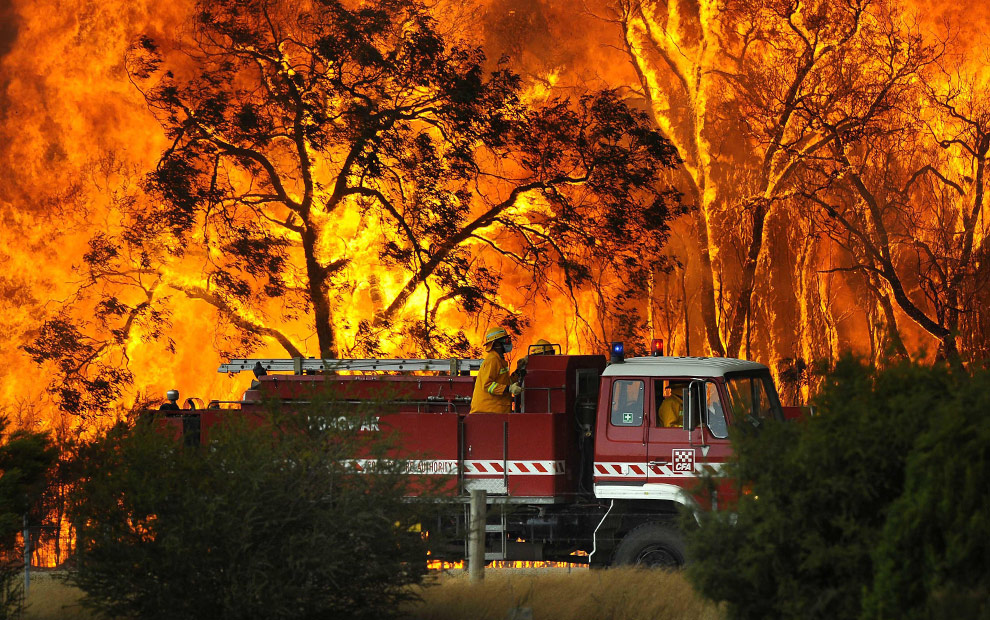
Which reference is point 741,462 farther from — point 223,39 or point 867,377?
point 223,39

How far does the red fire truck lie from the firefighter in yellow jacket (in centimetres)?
29

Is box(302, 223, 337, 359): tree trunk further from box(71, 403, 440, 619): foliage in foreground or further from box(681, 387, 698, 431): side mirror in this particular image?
box(71, 403, 440, 619): foliage in foreground

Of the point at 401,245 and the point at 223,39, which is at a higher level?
the point at 223,39

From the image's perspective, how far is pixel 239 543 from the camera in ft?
24.8

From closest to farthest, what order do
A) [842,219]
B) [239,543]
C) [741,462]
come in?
[741,462], [239,543], [842,219]

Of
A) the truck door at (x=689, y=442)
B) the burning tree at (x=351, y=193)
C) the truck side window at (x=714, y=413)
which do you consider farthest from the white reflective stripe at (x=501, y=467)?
the burning tree at (x=351, y=193)

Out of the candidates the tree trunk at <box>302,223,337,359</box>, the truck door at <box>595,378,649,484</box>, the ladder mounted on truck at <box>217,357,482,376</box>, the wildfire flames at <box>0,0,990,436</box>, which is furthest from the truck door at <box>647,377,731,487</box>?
the tree trunk at <box>302,223,337,359</box>

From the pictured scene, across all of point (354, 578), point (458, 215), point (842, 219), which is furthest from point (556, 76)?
point (354, 578)

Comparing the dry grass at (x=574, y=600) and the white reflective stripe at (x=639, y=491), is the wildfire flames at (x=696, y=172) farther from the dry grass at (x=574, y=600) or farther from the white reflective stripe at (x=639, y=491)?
the dry grass at (x=574, y=600)

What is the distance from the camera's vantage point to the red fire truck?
11414 mm

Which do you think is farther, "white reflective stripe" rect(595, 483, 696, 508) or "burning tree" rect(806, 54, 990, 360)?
"burning tree" rect(806, 54, 990, 360)

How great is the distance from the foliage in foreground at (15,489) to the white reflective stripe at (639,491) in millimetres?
4961

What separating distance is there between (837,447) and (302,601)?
3441mm

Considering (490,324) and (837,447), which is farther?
(490,324)
